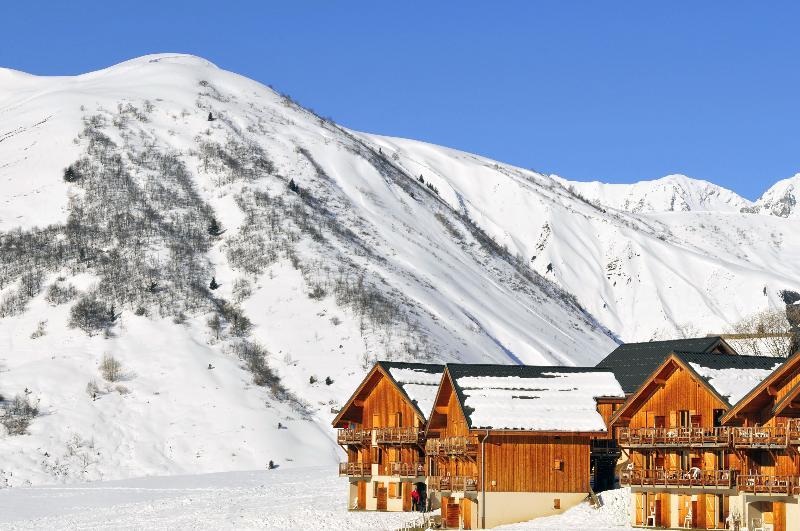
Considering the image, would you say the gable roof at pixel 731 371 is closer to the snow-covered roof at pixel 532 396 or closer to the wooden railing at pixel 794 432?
the wooden railing at pixel 794 432

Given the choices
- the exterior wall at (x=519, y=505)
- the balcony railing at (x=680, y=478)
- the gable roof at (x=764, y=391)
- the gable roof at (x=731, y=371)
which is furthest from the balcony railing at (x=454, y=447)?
the gable roof at (x=764, y=391)

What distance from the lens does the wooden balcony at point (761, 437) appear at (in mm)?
53747

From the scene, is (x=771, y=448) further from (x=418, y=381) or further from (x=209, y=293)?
(x=209, y=293)

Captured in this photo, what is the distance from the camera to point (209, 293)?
5679 inches

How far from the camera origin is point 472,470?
66.6 m

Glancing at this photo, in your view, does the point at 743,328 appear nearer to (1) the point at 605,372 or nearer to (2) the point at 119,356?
(2) the point at 119,356

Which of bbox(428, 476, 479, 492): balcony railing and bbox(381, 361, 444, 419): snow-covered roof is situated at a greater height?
bbox(381, 361, 444, 419): snow-covered roof

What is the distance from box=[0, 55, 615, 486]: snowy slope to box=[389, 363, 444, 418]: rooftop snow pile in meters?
34.8

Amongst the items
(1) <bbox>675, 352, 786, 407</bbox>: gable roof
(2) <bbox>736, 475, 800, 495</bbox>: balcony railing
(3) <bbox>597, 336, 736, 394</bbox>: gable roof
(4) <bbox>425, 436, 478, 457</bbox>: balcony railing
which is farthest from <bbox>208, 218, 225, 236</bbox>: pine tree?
(2) <bbox>736, 475, 800, 495</bbox>: balcony railing

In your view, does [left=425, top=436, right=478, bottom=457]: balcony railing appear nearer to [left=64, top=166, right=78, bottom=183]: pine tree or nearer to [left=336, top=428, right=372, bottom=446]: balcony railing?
[left=336, top=428, right=372, bottom=446]: balcony railing

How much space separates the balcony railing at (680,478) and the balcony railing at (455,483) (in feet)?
24.2

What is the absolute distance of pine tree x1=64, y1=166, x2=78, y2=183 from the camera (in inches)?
6506

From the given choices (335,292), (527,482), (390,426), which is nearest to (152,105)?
(335,292)

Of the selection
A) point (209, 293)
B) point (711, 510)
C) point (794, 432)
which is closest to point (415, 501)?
point (711, 510)
